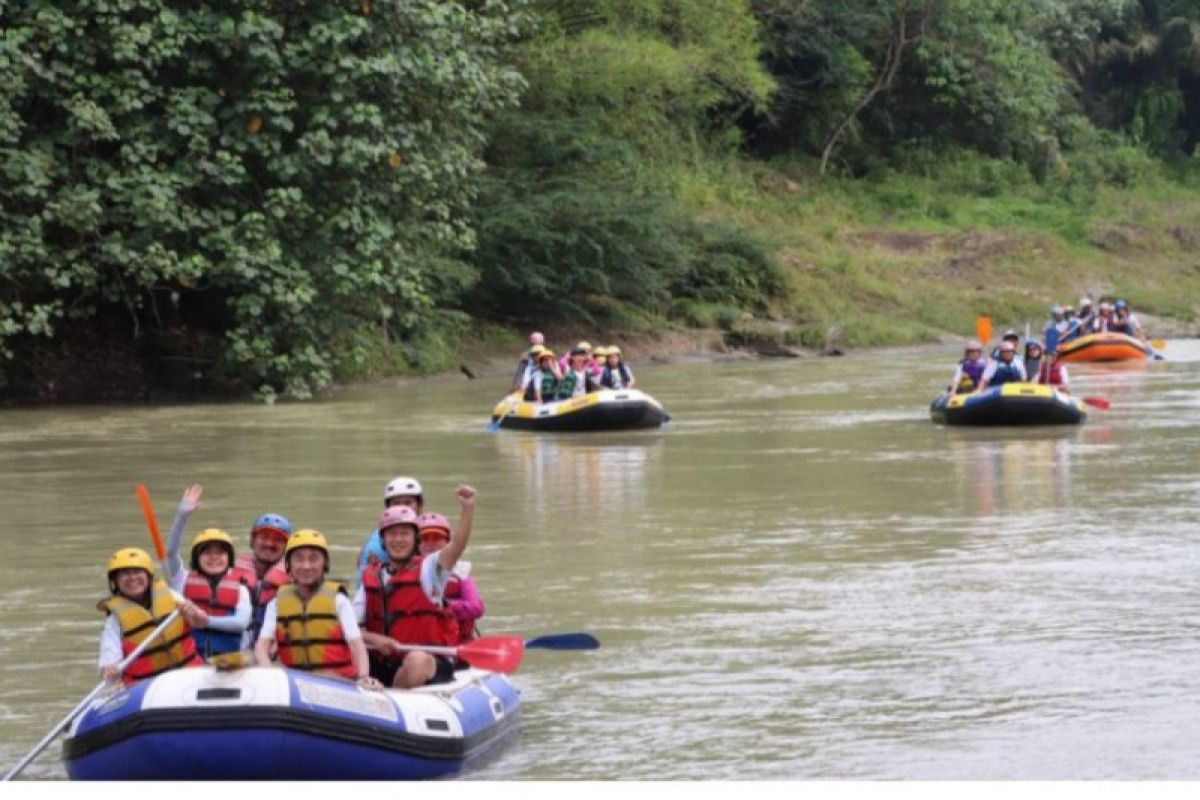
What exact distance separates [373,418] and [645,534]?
11.5 meters

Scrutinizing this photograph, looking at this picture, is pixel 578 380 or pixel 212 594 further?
pixel 578 380

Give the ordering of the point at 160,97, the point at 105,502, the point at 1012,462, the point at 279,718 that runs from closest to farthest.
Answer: the point at 279,718, the point at 105,502, the point at 1012,462, the point at 160,97

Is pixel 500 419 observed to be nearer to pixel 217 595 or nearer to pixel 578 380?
pixel 578 380

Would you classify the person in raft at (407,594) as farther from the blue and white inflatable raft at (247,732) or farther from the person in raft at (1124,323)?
the person in raft at (1124,323)

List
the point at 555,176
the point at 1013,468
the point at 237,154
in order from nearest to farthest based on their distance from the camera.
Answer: the point at 1013,468
the point at 237,154
the point at 555,176

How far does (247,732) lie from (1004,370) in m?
17.3

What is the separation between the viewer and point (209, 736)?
8.51 meters

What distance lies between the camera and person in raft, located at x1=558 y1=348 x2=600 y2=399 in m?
26.1

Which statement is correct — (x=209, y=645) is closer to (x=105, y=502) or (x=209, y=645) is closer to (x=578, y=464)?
(x=105, y=502)

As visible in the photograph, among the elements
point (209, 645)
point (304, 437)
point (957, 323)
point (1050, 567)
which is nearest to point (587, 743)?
point (209, 645)

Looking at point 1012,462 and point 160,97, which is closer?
point 1012,462

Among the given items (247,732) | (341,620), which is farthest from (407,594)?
(247,732)

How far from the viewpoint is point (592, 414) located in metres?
25.3

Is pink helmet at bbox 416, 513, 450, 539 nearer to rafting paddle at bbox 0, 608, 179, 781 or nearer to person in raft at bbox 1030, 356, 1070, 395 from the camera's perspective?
rafting paddle at bbox 0, 608, 179, 781
